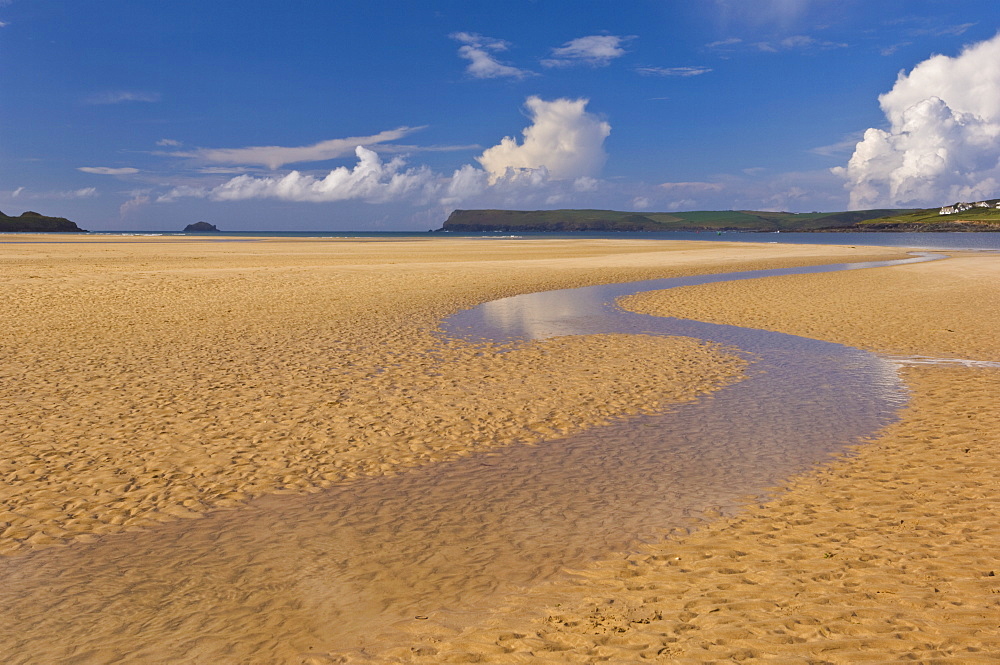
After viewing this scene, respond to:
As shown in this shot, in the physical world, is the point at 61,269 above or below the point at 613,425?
above

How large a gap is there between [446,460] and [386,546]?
9.07 ft

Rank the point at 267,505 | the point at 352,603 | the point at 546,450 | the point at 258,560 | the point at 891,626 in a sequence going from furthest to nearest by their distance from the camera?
the point at 546,450 → the point at 267,505 → the point at 258,560 → the point at 352,603 → the point at 891,626

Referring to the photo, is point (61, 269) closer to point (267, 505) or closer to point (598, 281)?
point (598, 281)

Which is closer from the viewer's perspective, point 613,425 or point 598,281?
point 613,425

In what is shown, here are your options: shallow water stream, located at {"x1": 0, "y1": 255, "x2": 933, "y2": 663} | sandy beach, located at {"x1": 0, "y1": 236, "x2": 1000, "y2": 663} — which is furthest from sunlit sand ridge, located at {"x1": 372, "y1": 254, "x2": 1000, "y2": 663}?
shallow water stream, located at {"x1": 0, "y1": 255, "x2": 933, "y2": 663}

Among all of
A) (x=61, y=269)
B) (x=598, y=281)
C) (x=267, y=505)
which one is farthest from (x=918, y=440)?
(x=61, y=269)

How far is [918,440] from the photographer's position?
1047cm


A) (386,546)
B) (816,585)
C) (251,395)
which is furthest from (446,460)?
(816,585)

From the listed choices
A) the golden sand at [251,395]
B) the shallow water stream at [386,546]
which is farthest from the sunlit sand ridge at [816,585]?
the golden sand at [251,395]

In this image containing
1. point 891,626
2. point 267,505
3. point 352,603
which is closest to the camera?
point 891,626

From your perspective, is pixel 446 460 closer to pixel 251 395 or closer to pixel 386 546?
pixel 386 546

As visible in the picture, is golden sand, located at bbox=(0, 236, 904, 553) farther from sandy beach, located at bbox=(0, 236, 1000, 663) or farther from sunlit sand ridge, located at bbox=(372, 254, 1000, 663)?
sunlit sand ridge, located at bbox=(372, 254, 1000, 663)

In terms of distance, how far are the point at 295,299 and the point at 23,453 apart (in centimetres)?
1816

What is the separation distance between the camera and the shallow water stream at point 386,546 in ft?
18.6
